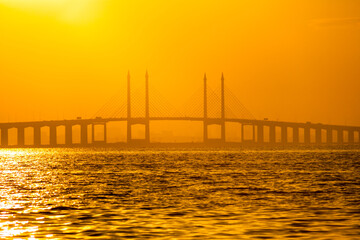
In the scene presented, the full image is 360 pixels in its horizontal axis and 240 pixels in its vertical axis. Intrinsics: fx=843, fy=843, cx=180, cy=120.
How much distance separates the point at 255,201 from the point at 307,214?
4630mm

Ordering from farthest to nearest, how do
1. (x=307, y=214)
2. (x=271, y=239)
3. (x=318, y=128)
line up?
(x=318, y=128) < (x=307, y=214) < (x=271, y=239)

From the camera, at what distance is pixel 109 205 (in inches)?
1094

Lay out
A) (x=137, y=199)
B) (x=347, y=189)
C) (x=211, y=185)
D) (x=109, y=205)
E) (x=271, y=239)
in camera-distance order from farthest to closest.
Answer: (x=211, y=185)
(x=347, y=189)
(x=137, y=199)
(x=109, y=205)
(x=271, y=239)

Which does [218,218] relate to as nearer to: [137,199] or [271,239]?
[271,239]

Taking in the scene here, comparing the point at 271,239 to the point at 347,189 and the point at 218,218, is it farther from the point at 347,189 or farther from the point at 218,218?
the point at 347,189

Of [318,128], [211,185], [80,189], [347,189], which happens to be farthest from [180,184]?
[318,128]

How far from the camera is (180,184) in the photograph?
40000mm

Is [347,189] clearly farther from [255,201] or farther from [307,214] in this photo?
[307,214]

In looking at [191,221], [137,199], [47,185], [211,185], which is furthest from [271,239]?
[47,185]

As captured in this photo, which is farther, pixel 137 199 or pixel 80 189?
pixel 80 189

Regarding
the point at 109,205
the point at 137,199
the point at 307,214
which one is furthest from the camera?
the point at 137,199

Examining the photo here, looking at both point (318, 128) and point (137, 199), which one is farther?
point (318, 128)

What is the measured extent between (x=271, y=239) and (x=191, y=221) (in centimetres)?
395

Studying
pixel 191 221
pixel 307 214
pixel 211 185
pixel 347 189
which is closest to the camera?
pixel 191 221
